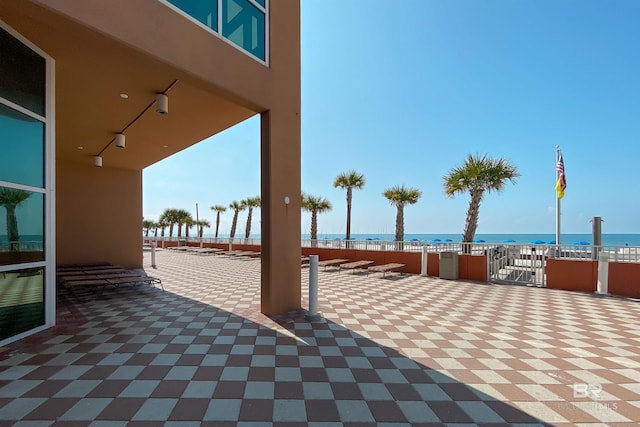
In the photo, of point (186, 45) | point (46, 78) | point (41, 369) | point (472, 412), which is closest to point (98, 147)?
point (46, 78)

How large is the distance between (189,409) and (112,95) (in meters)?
5.30

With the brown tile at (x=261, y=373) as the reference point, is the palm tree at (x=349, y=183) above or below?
above

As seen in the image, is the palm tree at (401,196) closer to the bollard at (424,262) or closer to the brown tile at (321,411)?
the bollard at (424,262)

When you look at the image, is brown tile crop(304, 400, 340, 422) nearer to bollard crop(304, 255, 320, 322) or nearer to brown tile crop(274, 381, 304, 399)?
brown tile crop(274, 381, 304, 399)

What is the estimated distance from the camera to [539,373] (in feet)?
10.9

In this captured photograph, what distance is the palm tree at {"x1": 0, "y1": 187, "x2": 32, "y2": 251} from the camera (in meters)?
3.97

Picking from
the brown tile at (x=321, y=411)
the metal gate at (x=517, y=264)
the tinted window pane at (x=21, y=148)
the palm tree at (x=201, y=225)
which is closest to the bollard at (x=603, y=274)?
the metal gate at (x=517, y=264)

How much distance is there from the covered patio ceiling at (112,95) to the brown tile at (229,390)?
13.3ft

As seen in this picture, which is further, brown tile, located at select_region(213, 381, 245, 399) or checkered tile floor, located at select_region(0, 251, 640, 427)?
brown tile, located at select_region(213, 381, 245, 399)

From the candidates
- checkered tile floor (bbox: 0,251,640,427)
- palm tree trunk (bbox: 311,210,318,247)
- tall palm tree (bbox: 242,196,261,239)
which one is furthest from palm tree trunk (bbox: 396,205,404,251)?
tall palm tree (bbox: 242,196,261,239)

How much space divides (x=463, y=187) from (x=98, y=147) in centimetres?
1221

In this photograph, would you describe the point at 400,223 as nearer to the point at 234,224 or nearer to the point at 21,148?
the point at 21,148

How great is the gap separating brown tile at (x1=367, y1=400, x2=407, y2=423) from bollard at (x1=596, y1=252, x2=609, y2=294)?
310 inches

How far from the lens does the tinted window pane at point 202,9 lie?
430 centimetres
